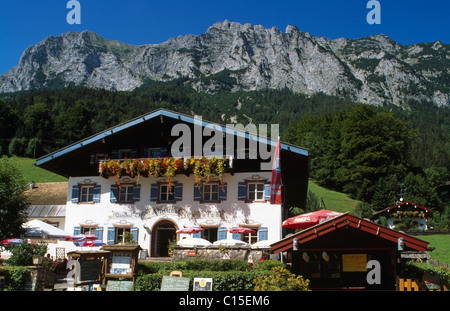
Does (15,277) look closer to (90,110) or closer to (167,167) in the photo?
(167,167)

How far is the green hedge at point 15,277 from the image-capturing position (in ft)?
47.0

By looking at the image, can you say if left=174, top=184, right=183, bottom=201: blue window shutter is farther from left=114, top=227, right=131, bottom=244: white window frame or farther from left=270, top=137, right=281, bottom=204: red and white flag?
left=270, top=137, right=281, bottom=204: red and white flag

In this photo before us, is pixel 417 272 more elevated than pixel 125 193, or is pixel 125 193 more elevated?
pixel 125 193

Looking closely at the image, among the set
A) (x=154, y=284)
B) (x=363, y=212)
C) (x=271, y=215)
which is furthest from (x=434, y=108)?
(x=154, y=284)

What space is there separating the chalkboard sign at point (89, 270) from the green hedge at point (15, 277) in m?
2.12

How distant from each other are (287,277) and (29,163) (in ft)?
257

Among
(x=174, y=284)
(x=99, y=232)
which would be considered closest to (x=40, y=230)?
(x=99, y=232)

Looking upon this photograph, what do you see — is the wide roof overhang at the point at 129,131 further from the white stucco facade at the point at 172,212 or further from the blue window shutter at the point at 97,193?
the blue window shutter at the point at 97,193

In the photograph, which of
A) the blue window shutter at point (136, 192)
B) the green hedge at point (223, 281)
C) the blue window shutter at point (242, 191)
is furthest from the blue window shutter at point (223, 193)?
the green hedge at point (223, 281)

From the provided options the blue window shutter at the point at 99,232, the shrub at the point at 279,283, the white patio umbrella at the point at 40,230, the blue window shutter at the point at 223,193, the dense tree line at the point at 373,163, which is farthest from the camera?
the dense tree line at the point at 373,163

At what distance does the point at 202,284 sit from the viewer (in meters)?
13.0

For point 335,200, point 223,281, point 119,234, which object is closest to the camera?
point 223,281

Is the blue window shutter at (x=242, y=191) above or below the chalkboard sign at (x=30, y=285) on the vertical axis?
above

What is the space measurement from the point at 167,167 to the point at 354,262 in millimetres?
12534
